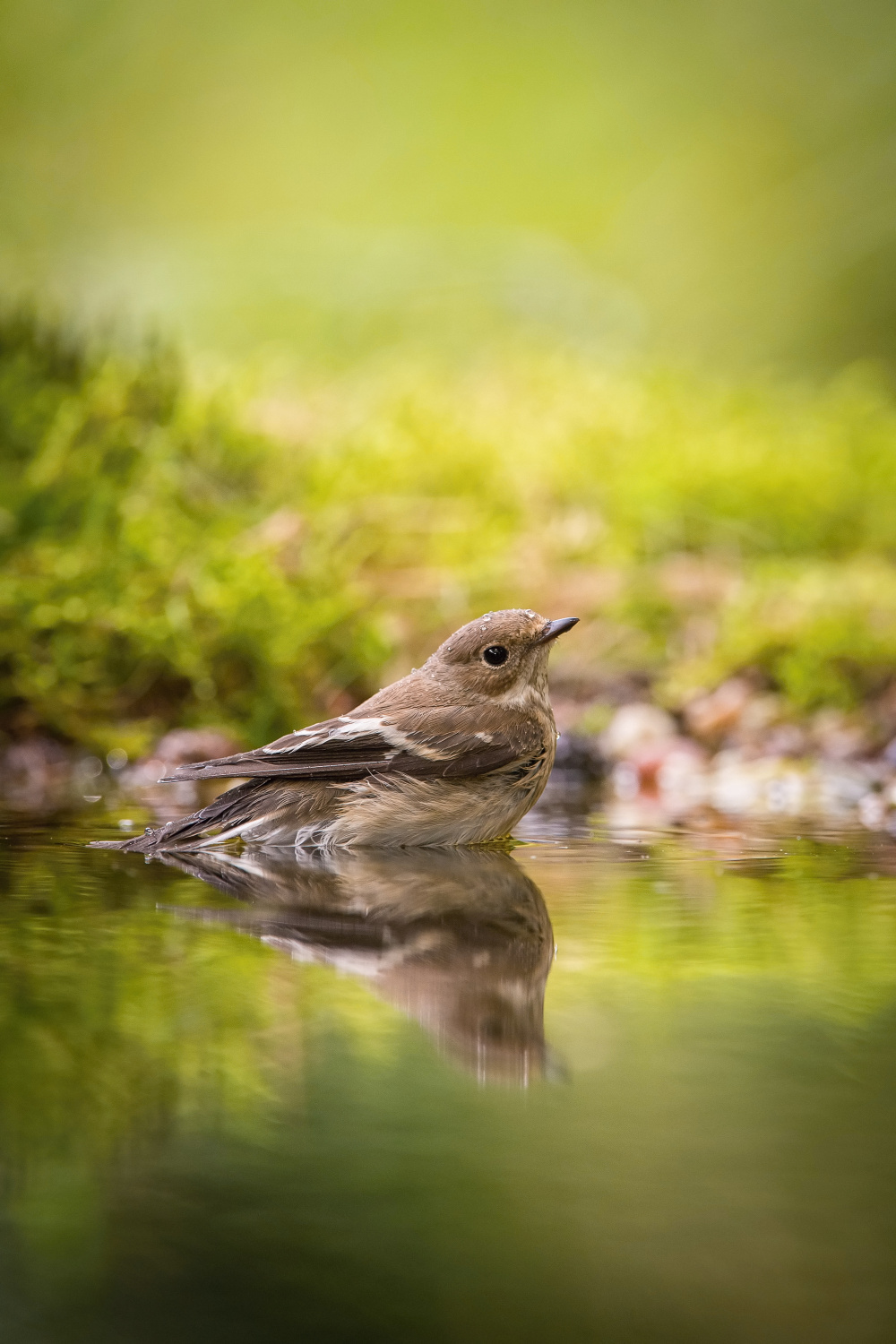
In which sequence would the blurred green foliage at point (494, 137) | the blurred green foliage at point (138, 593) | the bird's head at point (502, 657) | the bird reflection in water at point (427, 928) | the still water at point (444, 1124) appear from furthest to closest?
the blurred green foliage at point (494, 137), the blurred green foliage at point (138, 593), the bird's head at point (502, 657), the bird reflection in water at point (427, 928), the still water at point (444, 1124)

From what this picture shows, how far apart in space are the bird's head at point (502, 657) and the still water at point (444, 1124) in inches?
47.7

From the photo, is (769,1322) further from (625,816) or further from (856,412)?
(856,412)

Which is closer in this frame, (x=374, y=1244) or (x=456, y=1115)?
(x=374, y=1244)

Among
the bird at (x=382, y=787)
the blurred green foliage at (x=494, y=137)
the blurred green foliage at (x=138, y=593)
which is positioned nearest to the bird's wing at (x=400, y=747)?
the bird at (x=382, y=787)

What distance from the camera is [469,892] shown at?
8.38ft

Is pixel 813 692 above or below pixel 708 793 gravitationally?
above

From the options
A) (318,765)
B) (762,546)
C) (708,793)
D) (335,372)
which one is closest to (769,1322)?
(318,765)

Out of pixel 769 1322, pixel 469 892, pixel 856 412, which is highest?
pixel 856 412

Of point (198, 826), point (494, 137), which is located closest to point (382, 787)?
point (198, 826)

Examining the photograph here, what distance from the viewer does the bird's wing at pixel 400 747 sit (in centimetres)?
311

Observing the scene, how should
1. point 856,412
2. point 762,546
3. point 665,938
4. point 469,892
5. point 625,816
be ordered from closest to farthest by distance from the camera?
1. point 665,938
2. point 469,892
3. point 625,816
4. point 762,546
5. point 856,412

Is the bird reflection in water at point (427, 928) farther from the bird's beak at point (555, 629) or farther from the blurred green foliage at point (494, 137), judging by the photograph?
the blurred green foliage at point (494, 137)

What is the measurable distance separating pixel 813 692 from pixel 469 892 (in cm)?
298

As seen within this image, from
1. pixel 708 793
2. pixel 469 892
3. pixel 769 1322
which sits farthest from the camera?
pixel 708 793
